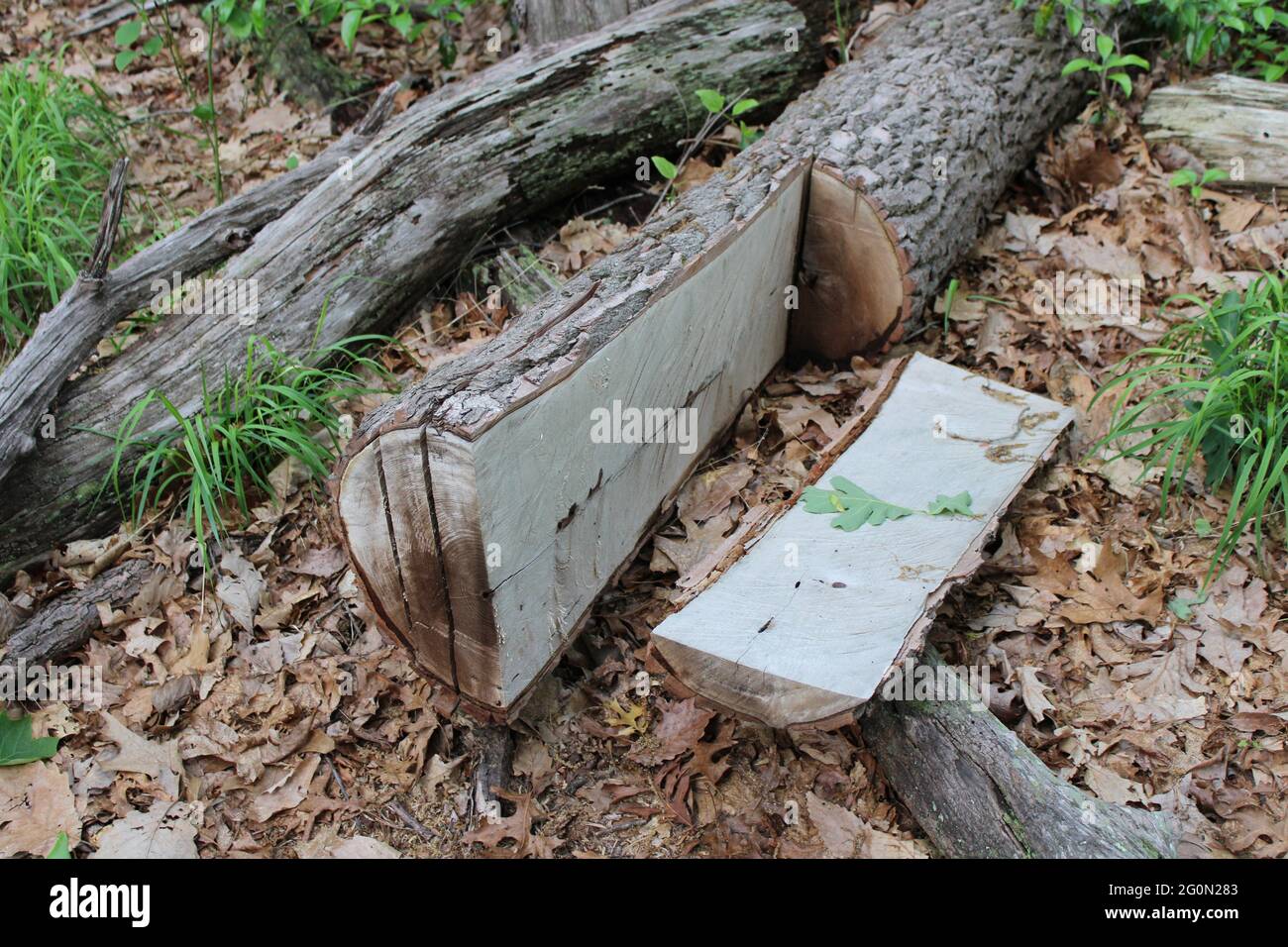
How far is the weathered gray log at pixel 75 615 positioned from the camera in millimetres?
3111

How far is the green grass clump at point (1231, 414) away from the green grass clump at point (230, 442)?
8.82 ft

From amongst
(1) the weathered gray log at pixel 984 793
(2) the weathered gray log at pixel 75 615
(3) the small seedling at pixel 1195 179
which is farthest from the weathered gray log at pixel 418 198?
(1) the weathered gray log at pixel 984 793

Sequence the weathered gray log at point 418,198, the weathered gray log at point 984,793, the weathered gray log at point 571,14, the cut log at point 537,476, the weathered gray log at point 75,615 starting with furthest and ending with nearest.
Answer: the weathered gray log at point 571,14, the weathered gray log at point 418,198, the weathered gray log at point 75,615, the cut log at point 537,476, the weathered gray log at point 984,793

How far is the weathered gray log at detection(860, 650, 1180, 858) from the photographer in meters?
2.22

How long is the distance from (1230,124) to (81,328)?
464 centimetres

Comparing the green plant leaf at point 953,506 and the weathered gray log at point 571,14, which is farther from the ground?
the weathered gray log at point 571,14

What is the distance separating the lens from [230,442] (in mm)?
3451

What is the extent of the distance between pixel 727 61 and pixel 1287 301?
2.58 metres

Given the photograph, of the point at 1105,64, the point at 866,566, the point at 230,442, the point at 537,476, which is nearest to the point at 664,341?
the point at 537,476

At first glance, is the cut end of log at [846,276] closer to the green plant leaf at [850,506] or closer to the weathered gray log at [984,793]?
the green plant leaf at [850,506]

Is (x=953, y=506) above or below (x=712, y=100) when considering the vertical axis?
below

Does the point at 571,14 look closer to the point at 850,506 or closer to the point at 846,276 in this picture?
the point at 846,276

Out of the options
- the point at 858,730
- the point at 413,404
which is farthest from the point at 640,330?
the point at 858,730

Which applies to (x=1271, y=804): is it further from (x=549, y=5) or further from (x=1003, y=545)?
(x=549, y=5)
